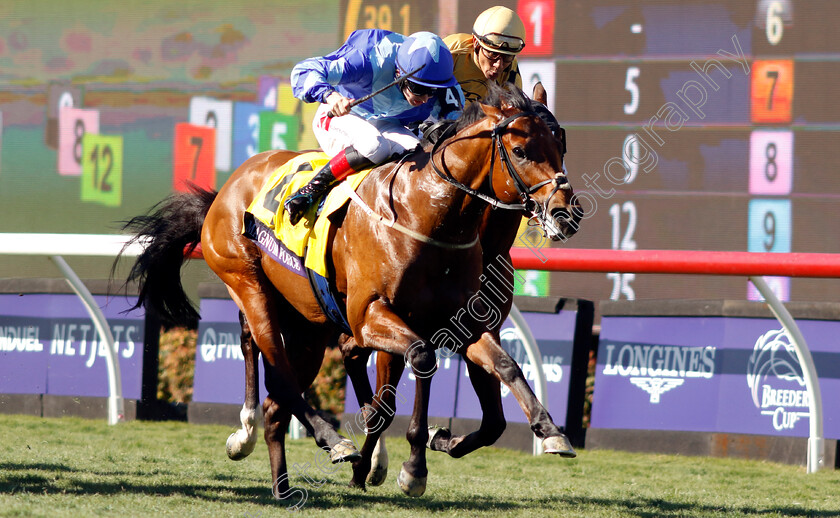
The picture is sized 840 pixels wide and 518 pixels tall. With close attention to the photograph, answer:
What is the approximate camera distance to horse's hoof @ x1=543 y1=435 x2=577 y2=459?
296 cm

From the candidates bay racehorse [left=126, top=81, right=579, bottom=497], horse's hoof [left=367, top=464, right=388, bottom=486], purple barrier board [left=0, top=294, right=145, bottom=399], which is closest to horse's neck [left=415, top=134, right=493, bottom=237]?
bay racehorse [left=126, top=81, right=579, bottom=497]

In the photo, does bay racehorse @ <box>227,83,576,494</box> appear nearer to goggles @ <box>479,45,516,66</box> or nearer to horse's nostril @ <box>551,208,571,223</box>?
horse's nostril @ <box>551,208,571,223</box>

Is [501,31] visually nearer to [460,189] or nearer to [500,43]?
[500,43]

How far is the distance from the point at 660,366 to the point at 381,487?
1.67m

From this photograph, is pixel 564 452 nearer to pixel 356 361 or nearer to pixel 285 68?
pixel 356 361

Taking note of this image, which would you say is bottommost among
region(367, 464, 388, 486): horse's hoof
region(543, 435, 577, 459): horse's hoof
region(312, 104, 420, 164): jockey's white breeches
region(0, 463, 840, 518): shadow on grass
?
region(0, 463, 840, 518): shadow on grass

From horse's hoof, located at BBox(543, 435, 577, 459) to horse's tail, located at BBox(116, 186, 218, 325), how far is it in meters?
2.18

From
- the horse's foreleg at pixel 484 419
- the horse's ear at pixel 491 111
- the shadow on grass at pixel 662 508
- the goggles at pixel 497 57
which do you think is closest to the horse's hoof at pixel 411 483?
the horse's foreleg at pixel 484 419

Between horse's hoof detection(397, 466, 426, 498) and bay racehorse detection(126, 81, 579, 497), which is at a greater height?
bay racehorse detection(126, 81, 579, 497)

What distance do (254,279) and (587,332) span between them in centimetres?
202

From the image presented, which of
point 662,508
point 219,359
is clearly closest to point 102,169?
point 219,359

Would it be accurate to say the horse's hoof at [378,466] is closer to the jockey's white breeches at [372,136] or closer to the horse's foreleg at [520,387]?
the horse's foreleg at [520,387]

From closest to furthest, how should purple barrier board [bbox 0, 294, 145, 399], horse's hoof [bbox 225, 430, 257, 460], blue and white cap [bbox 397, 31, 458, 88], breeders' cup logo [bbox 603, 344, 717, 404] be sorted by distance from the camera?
blue and white cap [bbox 397, 31, 458, 88] → horse's hoof [bbox 225, 430, 257, 460] → breeders' cup logo [bbox 603, 344, 717, 404] → purple barrier board [bbox 0, 294, 145, 399]

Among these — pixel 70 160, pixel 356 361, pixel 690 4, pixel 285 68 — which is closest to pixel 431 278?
pixel 356 361
